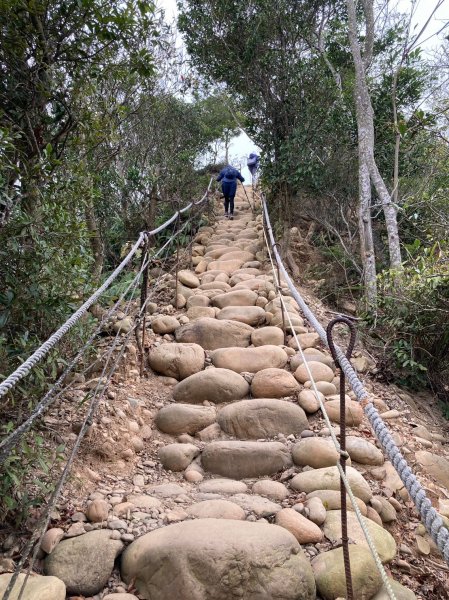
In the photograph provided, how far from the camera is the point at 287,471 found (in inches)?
103

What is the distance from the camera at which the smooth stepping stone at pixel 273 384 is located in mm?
3385

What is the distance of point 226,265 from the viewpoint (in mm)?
6566

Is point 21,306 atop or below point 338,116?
below

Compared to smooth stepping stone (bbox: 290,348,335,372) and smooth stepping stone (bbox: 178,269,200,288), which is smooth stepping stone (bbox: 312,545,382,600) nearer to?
smooth stepping stone (bbox: 290,348,335,372)

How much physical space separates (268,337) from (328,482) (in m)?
1.90

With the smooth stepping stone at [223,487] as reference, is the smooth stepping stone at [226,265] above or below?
above

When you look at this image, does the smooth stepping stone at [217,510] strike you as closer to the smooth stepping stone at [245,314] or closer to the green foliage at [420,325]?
the green foliage at [420,325]

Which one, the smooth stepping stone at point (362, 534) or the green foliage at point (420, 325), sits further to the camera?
the green foliage at point (420, 325)

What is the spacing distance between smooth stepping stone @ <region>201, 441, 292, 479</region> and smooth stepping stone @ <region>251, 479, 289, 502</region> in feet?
0.49

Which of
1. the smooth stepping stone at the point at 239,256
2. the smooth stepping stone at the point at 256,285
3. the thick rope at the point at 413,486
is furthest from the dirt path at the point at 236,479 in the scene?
the smooth stepping stone at the point at 239,256

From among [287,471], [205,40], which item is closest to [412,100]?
[205,40]

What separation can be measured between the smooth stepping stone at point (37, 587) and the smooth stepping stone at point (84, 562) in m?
0.08

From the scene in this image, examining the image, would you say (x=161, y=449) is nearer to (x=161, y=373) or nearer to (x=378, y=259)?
(x=161, y=373)

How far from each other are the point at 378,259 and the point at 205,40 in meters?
4.42
